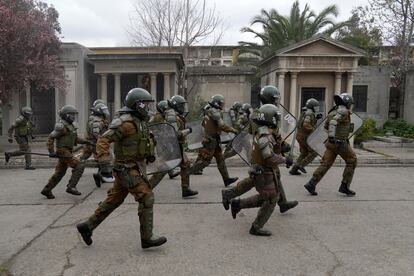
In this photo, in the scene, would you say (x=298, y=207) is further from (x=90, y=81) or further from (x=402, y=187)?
(x=90, y=81)

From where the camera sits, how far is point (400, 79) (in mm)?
19312

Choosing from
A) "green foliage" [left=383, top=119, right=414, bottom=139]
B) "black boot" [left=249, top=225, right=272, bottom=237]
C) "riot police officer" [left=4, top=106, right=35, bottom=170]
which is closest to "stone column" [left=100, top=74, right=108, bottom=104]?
"riot police officer" [left=4, top=106, right=35, bottom=170]

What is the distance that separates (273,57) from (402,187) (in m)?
9.34

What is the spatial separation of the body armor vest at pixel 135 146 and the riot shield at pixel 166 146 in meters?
0.89

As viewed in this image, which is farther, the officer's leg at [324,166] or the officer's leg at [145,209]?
the officer's leg at [324,166]

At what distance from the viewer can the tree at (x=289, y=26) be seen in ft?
70.8

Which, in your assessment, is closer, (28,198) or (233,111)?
(28,198)

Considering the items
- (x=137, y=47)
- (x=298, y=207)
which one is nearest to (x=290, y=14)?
(x=137, y=47)

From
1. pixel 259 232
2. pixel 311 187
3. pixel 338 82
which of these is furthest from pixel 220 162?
pixel 338 82

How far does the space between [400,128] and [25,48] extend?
14833mm

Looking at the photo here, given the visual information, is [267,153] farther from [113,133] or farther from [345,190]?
[345,190]

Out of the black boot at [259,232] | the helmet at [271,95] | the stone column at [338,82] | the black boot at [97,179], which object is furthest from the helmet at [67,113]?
the stone column at [338,82]

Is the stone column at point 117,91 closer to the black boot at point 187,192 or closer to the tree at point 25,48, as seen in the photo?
the tree at point 25,48

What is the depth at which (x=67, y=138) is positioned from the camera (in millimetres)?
6742
